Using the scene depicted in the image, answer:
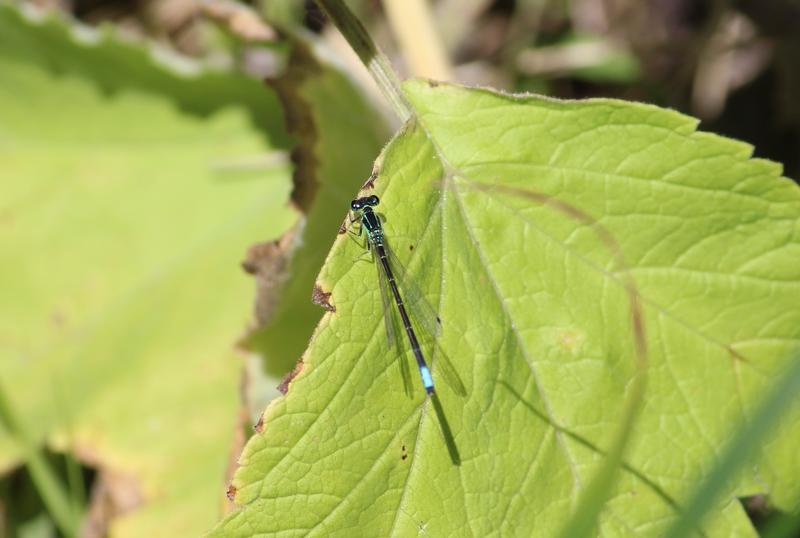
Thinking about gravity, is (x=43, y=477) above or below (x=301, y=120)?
below

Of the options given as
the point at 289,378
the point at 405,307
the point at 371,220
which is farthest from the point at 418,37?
the point at 289,378

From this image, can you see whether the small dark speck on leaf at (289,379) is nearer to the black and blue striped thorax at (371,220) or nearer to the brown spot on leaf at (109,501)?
the black and blue striped thorax at (371,220)

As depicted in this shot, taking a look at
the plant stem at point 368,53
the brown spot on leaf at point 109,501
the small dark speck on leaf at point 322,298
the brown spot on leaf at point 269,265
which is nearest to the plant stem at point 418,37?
the plant stem at point 368,53

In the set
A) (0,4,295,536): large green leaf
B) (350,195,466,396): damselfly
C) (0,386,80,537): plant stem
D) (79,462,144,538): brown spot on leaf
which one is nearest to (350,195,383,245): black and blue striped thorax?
(350,195,466,396): damselfly

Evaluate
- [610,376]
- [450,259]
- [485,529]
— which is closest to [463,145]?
[450,259]

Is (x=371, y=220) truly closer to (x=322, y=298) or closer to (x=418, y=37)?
(x=322, y=298)

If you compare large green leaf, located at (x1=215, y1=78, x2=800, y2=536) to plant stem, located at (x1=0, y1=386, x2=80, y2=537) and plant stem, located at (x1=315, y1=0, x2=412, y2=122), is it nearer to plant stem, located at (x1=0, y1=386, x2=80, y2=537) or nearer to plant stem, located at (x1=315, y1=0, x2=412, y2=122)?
plant stem, located at (x1=315, y1=0, x2=412, y2=122)

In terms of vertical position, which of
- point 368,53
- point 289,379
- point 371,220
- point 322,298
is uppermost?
point 368,53
